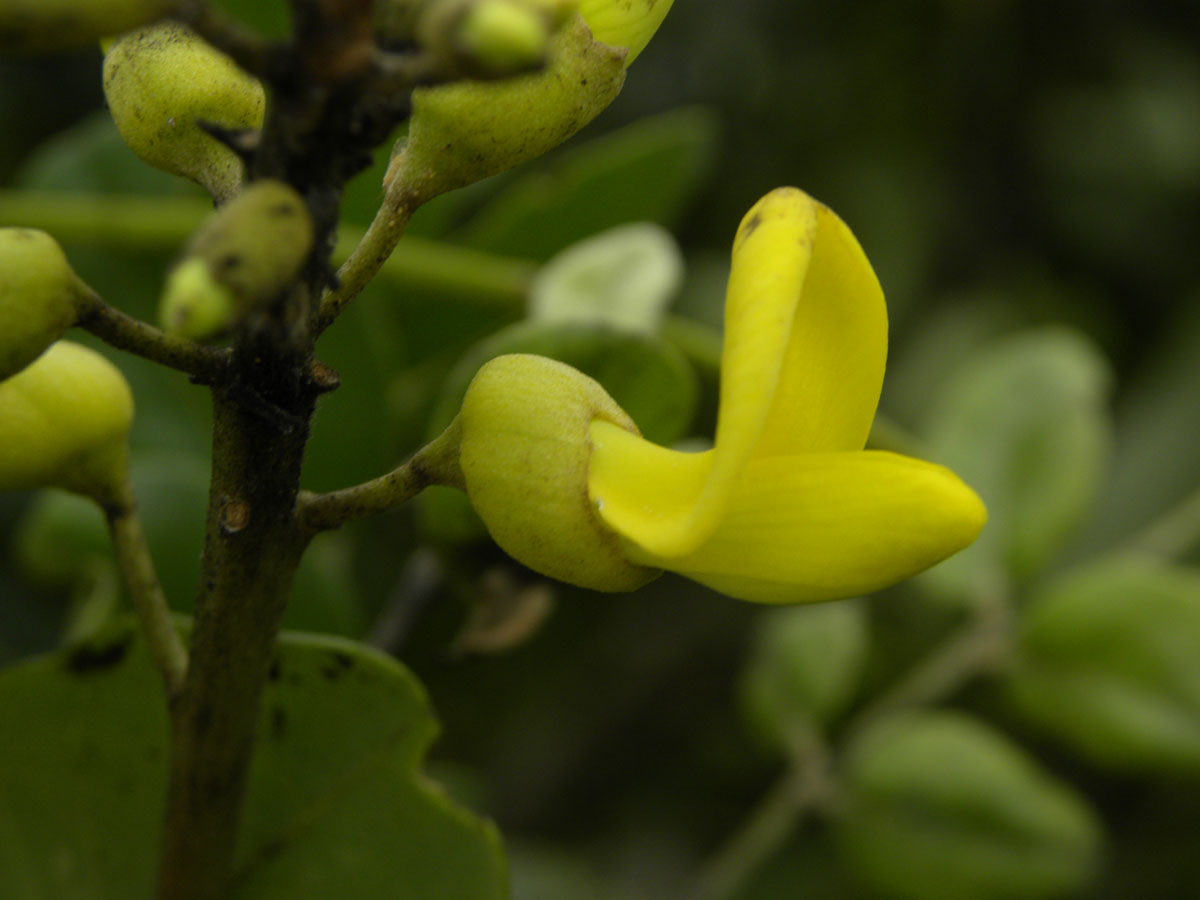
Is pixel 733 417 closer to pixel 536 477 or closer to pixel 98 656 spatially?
pixel 536 477

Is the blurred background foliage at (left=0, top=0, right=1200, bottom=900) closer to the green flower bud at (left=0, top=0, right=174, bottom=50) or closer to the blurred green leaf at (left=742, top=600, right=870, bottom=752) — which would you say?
the blurred green leaf at (left=742, top=600, right=870, bottom=752)

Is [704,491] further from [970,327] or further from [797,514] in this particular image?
[970,327]

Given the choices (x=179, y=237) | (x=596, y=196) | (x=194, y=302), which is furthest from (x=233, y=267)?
(x=596, y=196)

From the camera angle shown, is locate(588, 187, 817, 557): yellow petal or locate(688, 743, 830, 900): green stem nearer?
locate(588, 187, 817, 557): yellow petal

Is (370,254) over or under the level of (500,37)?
under

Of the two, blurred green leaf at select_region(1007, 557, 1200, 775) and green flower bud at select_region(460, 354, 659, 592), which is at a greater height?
green flower bud at select_region(460, 354, 659, 592)

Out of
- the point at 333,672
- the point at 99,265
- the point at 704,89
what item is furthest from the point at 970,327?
the point at 333,672

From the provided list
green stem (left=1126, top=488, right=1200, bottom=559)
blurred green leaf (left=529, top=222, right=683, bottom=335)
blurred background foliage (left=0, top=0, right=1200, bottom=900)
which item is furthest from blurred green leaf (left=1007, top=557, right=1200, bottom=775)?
blurred green leaf (left=529, top=222, right=683, bottom=335)
